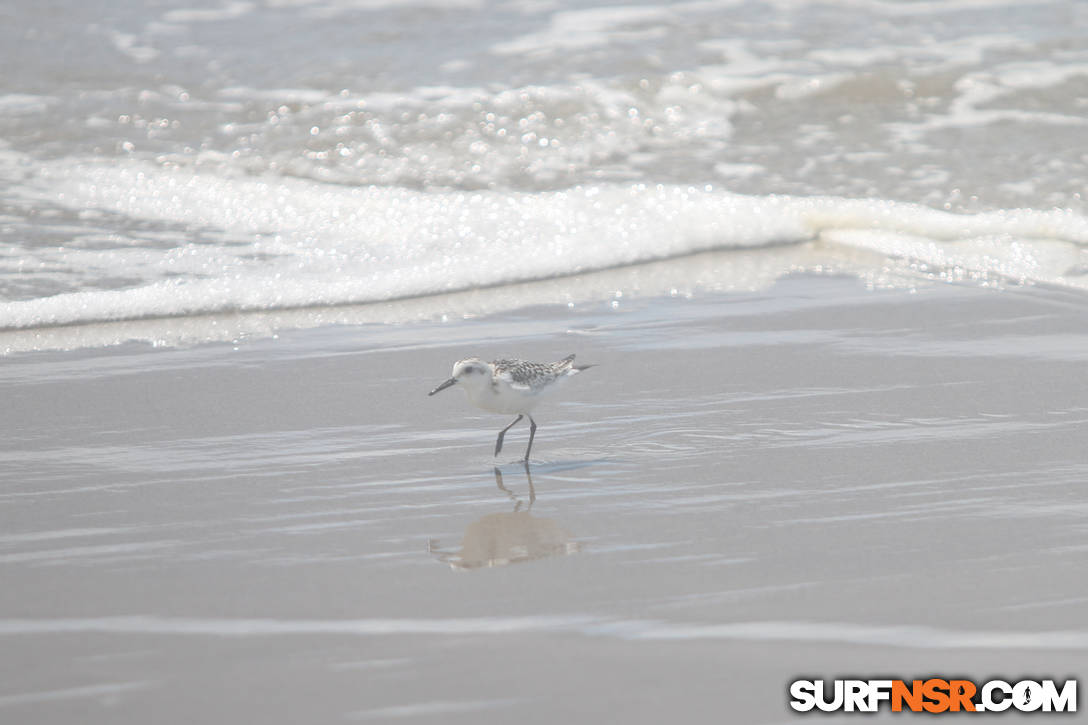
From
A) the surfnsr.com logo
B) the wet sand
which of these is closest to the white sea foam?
the wet sand

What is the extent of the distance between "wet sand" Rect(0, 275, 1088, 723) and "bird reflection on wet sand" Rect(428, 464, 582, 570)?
15 millimetres

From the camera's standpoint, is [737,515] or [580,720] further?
[737,515]

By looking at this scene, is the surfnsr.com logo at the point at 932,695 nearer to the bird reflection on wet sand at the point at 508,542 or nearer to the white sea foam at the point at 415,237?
the bird reflection on wet sand at the point at 508,542

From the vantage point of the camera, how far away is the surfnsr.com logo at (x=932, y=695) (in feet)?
→ 9.62

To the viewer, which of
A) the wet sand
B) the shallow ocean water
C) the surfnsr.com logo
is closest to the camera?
the surfnsr.com logo

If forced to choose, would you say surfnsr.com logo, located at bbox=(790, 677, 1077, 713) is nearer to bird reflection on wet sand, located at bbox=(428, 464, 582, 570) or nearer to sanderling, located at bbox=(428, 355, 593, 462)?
bird reflection on wet sand, located at bbox=(428, 464, 582, 570)

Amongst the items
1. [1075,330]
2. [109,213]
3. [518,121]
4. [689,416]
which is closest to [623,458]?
[689,416]

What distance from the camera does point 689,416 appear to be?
526cm

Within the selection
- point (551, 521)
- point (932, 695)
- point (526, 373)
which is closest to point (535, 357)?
point (526, 373)

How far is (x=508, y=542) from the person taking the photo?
4012mm

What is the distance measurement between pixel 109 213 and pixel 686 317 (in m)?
4.22

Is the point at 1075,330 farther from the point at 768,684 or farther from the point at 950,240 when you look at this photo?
the point at 768,684

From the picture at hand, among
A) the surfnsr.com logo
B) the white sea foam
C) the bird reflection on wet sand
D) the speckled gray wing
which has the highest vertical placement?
the white sea foam

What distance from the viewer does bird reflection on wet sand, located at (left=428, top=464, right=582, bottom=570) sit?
385 cm
